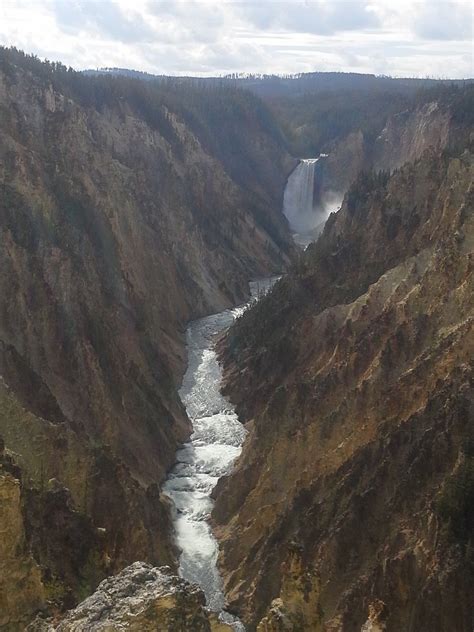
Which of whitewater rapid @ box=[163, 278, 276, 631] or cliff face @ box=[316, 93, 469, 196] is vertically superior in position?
cliff face @ box=[316, 93, 469, 196]

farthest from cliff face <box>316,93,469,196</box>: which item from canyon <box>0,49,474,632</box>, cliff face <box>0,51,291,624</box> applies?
cliff face <box>0,51,291,624</box>

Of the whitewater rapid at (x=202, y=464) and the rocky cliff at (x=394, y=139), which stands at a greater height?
the rocky cliff at (x=394, y=139)

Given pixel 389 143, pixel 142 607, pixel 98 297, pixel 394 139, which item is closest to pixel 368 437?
pixel 142 607

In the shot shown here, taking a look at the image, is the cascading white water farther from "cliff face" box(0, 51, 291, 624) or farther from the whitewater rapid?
the whitewater rapid

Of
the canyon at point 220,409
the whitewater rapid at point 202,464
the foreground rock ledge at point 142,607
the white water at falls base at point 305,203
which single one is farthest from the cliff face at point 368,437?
the white water at falls base at point 305,203

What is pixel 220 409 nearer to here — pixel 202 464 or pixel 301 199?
pixel 202 464

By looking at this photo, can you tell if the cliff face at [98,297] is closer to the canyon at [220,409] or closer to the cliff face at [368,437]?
the canyon at [220,409]

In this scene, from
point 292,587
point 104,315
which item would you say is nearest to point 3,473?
point 292,587
